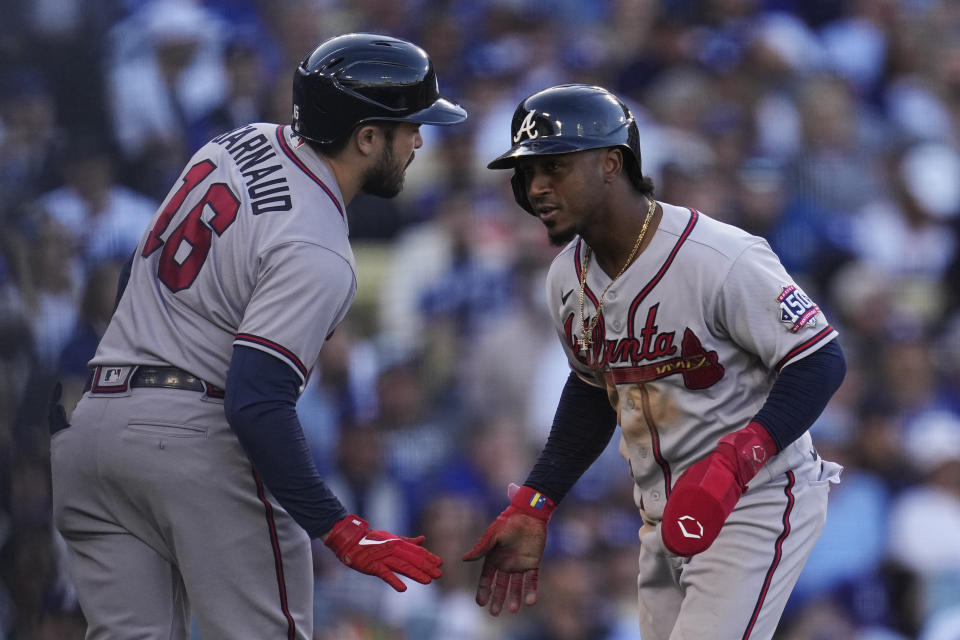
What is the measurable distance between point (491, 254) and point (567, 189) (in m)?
2.86

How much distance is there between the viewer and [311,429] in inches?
217

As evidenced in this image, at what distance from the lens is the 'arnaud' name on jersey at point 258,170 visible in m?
2.82

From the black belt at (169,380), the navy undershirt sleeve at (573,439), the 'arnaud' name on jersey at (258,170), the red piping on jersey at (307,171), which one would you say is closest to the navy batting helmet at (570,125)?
the red piping on jersey at (307,171)

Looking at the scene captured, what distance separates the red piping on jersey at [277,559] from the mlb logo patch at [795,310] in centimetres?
124

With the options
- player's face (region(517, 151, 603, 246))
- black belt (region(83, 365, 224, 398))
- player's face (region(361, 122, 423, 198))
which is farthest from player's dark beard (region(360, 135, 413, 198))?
black belt (region(83, 365, 224, 398))

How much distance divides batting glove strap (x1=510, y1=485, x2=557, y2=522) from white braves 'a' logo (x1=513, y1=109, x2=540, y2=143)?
36.7 inches

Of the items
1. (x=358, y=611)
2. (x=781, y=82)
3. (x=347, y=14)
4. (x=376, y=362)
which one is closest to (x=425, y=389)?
(x=376, y=362)

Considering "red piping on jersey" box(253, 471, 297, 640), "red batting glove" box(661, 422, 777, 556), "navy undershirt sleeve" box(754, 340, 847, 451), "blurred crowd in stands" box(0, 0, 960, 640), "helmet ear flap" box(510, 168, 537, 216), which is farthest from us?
"blurred crowd in stands" box(0, 0, 960, 640)

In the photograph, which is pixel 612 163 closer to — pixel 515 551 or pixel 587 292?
pixel 587 292

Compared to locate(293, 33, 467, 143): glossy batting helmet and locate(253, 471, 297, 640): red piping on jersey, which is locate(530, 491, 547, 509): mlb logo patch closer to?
locate(253, 471, 297, 640): red piping on jersey

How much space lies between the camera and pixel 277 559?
2.87 meters

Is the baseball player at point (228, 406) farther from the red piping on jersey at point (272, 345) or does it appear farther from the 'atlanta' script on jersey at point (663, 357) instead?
the 'atlanta' script on jersey at point (663, 357)

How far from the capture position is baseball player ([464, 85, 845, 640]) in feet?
9.14

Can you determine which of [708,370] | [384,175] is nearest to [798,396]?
[708,370]
